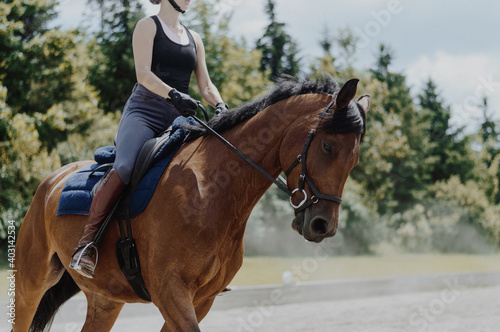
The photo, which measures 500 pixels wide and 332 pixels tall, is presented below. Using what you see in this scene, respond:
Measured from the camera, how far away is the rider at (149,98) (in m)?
3.83

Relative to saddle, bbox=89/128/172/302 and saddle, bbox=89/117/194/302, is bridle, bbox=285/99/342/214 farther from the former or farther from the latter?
saddle, bbox=89/128/172/302

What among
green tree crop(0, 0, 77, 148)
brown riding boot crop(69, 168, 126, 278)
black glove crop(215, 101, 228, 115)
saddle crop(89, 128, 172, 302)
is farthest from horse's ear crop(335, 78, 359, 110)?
green tree crop(0, 0, 77, 148)

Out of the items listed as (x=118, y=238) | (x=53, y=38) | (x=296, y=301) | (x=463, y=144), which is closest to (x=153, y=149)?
(x=118, y=238)

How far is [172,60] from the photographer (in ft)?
13.6

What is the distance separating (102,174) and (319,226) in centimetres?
198

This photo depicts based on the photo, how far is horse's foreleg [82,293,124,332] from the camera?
457cm

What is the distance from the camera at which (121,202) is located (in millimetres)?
3922

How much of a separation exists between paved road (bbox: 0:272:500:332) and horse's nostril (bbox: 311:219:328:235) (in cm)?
585

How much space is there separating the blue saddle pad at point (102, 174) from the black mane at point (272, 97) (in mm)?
156

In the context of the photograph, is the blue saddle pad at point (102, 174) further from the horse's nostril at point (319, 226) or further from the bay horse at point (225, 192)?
the horse's nostril at point (319, 226)

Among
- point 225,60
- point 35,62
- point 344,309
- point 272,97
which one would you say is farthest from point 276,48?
→ point 272,97

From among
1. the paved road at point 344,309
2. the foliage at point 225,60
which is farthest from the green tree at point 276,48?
the paved road at point 344,309

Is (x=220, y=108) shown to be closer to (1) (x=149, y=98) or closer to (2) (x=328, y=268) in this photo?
(1) (x=149, y=98)

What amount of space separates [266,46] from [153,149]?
36384mm
